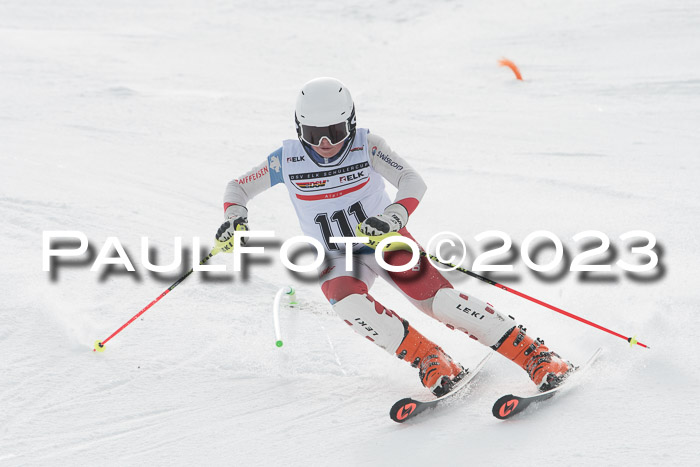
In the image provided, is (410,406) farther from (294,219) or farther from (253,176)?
(294,219)

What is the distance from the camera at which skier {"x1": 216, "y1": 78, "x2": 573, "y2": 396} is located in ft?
11.6

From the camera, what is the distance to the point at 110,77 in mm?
10172

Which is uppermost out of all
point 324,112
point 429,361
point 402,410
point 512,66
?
point 512,66

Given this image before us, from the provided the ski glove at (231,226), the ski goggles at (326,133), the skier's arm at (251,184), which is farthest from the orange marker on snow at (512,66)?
the ski glove at (231,226)

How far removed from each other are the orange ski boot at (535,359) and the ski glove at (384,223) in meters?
0.76

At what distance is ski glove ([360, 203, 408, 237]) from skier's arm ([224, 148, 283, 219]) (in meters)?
0.69

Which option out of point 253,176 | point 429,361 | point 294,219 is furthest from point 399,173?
point 294,219

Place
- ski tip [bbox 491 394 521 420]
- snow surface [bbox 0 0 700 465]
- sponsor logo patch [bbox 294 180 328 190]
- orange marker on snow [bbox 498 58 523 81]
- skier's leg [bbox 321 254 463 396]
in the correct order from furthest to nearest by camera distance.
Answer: orange marker on snow [bbox 498 58 523 81], sponsor logo patch [bbox 294 180 328 190], skier's leg [bbox 321 254 463 396], snow surface [bbox 0 0 700 465], ski tip [bbox 491 394 521 420]

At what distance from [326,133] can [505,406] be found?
5.06 feet

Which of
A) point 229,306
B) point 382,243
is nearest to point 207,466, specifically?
point 382,243

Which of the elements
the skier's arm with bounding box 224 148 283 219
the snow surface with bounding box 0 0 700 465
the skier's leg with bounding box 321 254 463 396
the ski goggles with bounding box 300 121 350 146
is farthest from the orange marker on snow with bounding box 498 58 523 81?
the skier's leg with bounding box 321 254 463 396

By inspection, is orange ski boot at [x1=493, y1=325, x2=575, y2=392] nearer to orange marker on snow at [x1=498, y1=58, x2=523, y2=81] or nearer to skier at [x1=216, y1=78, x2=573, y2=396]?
skier at [x1=216, y1=78, x2=573, y2=396]

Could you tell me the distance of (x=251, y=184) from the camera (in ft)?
13.2

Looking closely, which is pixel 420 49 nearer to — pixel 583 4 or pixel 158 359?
pixel 583 4
